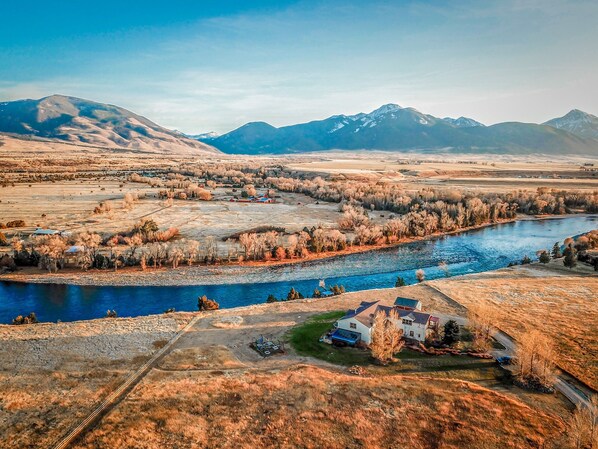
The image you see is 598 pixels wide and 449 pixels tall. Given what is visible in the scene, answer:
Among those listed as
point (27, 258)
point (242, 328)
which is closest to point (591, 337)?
point (242, 328)

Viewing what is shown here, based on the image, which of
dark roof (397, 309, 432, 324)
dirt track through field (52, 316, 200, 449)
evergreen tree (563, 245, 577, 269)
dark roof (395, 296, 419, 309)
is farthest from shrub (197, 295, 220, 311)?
evergreen tree (563, 245, 577, 269)

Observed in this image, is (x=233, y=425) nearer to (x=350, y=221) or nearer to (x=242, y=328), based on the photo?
(x=242, y=328)

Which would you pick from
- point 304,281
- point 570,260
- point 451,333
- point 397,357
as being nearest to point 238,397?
point 397,357

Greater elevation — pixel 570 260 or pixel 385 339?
pixel 570 260

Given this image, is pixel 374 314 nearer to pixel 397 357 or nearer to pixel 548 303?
pixel 397 357

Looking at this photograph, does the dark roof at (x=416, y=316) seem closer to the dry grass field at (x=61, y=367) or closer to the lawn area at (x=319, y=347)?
the lawn area at (x=319, y=347)

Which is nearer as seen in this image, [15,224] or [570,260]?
[570,260]
